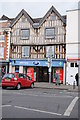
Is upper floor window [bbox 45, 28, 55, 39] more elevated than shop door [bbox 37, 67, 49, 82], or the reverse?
upper floor window [bbox 45, 28, 55, 39]

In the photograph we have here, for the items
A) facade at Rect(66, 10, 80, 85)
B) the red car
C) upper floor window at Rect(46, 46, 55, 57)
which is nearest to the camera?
the red car

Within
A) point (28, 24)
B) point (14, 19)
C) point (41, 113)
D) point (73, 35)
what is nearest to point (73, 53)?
point (73, 35)

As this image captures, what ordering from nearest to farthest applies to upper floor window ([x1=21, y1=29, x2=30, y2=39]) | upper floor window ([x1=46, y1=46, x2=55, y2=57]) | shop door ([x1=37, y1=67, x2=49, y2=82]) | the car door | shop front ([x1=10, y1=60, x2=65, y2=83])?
the car door → upper floor window ([x1=46, y1=46, x2=55, y2=57]) → shop front ([x1=10, y1=60, x2=65, y2=83]) → shop door ([x1=37, y1=67, x2=49, y2=82]) → upper floor window ([x1=21, y1=29, x2=30, y2=39])

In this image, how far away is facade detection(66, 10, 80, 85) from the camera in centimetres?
2552

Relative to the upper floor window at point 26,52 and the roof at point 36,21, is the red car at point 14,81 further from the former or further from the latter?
the roof at point 36,21

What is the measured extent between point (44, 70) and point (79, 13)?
774 cm

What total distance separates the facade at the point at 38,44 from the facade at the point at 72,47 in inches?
26.9

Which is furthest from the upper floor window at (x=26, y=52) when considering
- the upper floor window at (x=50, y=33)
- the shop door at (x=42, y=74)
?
the upper floor window at (x=50, y=33)

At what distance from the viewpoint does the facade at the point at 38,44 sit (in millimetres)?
26844

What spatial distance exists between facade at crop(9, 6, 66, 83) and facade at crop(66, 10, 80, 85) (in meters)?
0.68

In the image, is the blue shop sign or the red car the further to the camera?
the blue shop sign

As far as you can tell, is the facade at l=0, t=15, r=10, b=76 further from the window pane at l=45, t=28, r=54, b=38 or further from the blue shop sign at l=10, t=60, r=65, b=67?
the window pane at l=45, t=28, r=54, b=38

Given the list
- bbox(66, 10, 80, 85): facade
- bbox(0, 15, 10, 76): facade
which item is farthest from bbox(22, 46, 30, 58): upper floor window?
bbox(66, 10, 80, 85): facade

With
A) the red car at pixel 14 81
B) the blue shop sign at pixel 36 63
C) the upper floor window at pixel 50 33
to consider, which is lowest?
the red car at pixel 14 81
